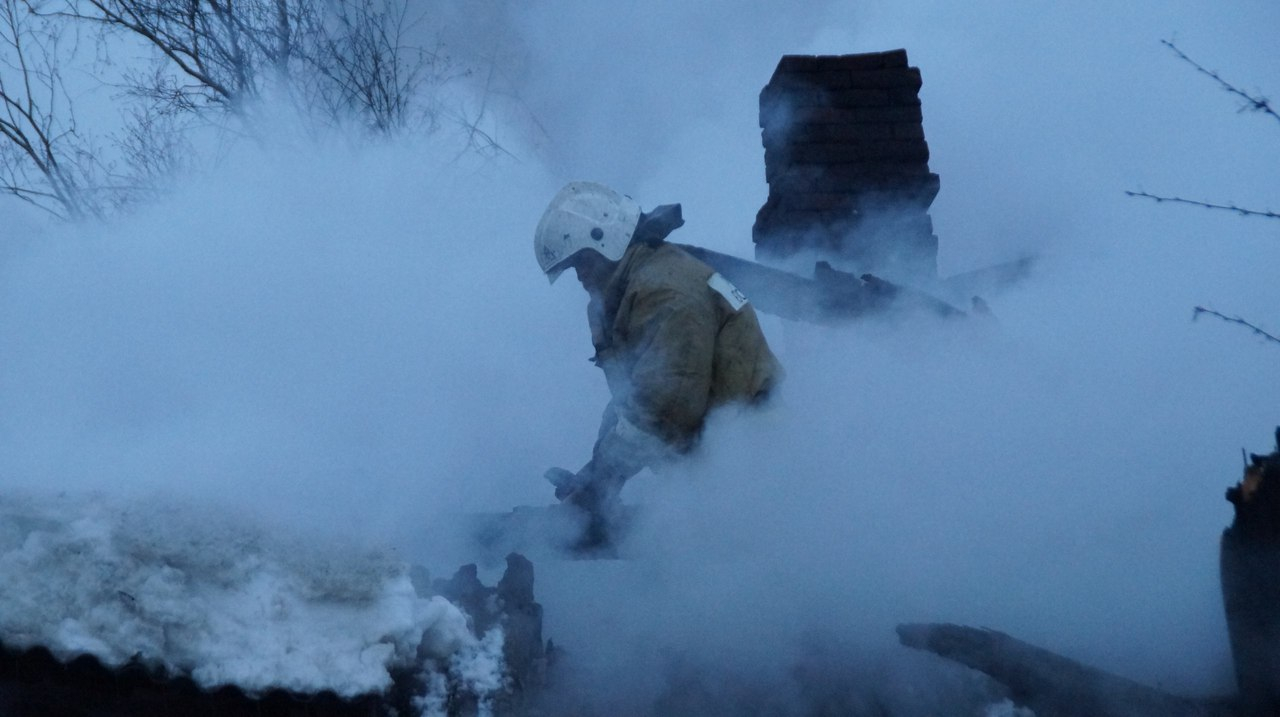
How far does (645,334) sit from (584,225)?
1.84 ft

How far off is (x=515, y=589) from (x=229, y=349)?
1721mm

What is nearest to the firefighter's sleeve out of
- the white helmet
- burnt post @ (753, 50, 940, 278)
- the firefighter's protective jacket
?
the firefighter's protective jacket

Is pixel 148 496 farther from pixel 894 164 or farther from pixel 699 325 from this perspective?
pixel 894 164

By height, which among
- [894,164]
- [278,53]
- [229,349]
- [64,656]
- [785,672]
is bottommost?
[64,656]

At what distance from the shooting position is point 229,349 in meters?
4.72

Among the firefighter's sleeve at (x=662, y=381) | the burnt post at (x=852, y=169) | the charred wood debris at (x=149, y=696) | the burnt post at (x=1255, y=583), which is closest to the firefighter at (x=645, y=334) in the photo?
the firefighter's sleeve at (x=662, y=381)

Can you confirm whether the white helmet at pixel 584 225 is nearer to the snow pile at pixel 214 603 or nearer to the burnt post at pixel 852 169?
the burnt post at pixel 852 169

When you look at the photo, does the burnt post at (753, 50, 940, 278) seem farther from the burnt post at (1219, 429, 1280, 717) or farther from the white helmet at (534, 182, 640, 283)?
the burnt post at (1219, 429, 1280, 717)

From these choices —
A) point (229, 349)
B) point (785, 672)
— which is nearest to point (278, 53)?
point (229, 349)

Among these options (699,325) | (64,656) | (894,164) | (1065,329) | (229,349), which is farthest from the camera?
(894,164)

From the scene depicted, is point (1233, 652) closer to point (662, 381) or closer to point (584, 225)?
point (662, 381)

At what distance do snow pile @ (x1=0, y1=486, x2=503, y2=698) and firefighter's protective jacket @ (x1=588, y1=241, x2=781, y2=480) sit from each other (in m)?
1.06

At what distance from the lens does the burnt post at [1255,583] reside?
10.6 ft

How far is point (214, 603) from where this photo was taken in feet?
10.1
